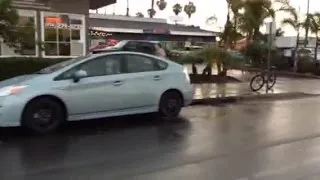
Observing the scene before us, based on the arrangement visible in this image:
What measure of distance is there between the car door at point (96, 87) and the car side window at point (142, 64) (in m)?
0.20

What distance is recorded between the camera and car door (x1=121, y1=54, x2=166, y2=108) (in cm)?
1043

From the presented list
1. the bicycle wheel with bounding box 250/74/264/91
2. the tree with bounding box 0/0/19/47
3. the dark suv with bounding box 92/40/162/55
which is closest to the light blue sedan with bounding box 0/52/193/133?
the tree with bounding box 0/0/19/47

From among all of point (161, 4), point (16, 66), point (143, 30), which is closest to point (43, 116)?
point (16, 66)

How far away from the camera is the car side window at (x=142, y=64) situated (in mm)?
10633

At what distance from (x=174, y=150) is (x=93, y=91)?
2.67 meters

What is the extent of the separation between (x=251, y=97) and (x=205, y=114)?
15.4 feet

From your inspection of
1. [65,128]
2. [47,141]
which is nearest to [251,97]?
[65,128]

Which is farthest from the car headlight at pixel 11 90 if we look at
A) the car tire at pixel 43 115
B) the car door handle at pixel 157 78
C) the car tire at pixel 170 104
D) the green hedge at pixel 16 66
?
the green hedge at pixel 16 66

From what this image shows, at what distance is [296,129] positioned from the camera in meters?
9.88

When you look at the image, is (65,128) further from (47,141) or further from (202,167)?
(202,167)

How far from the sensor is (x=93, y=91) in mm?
9828

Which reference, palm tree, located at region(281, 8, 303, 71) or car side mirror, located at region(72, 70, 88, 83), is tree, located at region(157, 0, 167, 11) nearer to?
palm tree, located at region(281, 8, 303, 71)

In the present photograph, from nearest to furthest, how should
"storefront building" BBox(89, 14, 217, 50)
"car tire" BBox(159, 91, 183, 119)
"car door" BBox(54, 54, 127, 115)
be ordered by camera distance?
"car door" BBox(54, 54, 127, 115)
"car tire" BBox(159, 91, 183, 119)
"storefront building" BBox(89, 14, 217, 50)

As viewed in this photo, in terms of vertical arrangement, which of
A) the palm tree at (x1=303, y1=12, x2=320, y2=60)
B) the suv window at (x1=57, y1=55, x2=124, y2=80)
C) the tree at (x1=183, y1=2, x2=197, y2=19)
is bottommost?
the suv window at (x1=57, y1=55, x2=124, y2=80)
